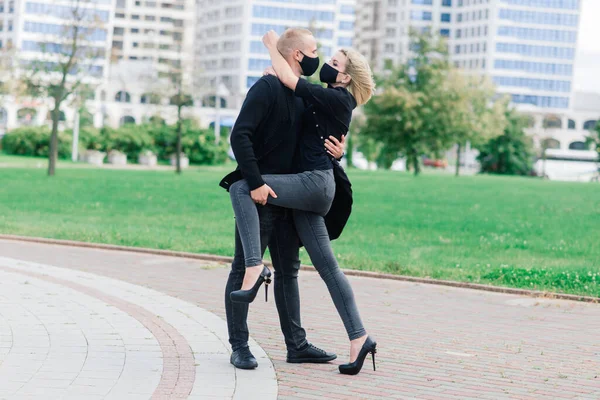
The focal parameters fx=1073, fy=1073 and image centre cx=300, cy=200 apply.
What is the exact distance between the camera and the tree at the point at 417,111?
64062 mm

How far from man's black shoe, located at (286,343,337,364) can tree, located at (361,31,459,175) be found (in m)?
56.5

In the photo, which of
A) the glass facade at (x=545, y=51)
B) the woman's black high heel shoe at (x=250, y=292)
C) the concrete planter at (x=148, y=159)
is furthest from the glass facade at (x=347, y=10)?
the woman's black high heel shoe at (x=250, y=292)

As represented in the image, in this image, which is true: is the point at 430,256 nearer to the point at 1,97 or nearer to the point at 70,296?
the point at 70,296

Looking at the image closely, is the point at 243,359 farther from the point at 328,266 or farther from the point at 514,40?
the point at 514,40

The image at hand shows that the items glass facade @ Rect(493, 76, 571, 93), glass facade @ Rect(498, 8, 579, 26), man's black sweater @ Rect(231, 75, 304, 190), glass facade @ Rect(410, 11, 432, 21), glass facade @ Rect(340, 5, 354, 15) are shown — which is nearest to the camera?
man's black sweater @ Rect(231, 75, 304, 190)

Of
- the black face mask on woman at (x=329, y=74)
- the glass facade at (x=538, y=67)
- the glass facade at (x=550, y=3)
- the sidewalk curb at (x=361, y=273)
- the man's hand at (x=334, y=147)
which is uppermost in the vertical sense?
the glass facade at (x=550, y=3)

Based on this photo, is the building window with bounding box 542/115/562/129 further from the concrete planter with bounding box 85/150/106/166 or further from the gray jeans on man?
the gray jeans on man

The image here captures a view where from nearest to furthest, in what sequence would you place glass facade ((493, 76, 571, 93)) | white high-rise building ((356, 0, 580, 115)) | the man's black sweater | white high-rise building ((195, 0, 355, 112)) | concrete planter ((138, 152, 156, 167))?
the man's black sweater, concrete planter ((138, 152, 156, 167)), white high-rise building ((195, 0, 355, 112)), white high-rise building ((356, 0, 580, 115)), glass facade ((493, 76, 571, 93))

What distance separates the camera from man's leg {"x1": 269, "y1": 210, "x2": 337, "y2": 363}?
688 centimetres

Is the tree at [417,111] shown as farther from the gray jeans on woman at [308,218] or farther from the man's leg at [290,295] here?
the gray jeans on woman at [308,218]

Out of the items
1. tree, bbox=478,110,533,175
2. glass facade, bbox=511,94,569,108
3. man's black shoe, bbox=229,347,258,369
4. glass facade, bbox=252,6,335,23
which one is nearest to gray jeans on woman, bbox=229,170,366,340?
man's black shoe, bbox=229,347,258,369

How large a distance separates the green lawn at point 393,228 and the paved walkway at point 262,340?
81.7 inches

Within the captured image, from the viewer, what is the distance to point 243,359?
21.7 feet

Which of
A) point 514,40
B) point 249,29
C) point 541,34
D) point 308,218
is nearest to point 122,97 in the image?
point 249,29
